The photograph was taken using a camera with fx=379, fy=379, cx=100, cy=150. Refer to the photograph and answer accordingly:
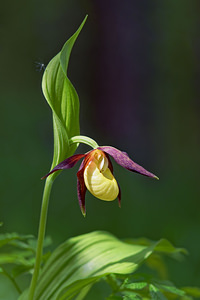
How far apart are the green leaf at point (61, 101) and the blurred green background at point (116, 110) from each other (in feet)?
4.37

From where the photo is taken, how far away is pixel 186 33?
2725mm

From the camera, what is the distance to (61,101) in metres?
0.77

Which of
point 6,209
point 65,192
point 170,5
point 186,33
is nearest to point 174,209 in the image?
point 65,192

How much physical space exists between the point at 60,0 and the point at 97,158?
2.06 meters

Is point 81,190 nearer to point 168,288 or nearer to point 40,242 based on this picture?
point 40,242

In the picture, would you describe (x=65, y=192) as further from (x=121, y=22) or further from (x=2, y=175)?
(x=121, y=22)

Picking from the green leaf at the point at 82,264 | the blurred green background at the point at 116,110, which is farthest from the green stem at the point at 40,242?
the blurred green background at the point at 116,110

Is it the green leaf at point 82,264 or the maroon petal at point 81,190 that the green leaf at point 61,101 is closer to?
the maroon petal at point 81,190

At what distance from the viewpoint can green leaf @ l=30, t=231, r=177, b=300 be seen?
76 centimetres

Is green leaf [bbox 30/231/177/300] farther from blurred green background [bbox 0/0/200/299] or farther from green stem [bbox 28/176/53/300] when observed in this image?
blurred green background [bbox 0/0/200/299]

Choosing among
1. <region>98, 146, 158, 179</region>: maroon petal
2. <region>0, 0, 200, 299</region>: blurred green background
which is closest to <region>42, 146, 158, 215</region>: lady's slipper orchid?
<region>98, 146, 158, 179</region>: maroon petal

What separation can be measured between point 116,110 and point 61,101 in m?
1.80

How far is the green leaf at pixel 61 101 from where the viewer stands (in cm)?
73

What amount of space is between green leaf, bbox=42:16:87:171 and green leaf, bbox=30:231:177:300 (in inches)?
9.2
